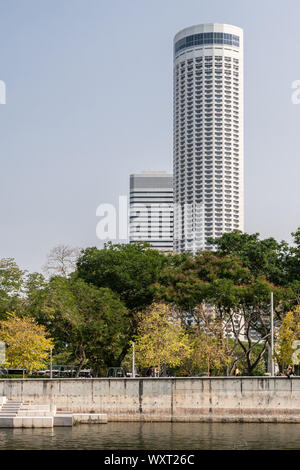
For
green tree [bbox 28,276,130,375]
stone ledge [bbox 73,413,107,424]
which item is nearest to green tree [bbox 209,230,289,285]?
green tree [bbox 28,276,130,375]

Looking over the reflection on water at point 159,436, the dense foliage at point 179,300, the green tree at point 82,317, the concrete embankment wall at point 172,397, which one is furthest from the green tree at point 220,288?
the reflection on water at point 159,436

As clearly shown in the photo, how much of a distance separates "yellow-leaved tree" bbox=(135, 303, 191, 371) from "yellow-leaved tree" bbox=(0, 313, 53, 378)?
8.52m

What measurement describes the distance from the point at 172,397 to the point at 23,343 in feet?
40.7

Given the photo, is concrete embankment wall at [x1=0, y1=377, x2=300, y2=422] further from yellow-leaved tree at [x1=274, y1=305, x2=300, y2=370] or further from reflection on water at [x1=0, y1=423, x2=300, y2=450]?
yellow-leaved tree at [x1=274, y1=305, x2=300, y2=370]

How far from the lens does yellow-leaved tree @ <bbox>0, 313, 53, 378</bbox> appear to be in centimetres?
5350

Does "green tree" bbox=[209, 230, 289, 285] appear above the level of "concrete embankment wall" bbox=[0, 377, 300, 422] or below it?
above

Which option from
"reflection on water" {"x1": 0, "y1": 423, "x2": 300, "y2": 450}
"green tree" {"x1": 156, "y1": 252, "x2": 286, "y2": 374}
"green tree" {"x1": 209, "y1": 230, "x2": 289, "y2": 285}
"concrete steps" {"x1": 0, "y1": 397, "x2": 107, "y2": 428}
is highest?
"green tree" {"x1": 209, "y1": 230, "x2": 289, "y2": 285}

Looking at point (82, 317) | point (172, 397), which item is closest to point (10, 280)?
point (82, 317)

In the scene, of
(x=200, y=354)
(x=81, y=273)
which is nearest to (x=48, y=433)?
(x=200, y=354)

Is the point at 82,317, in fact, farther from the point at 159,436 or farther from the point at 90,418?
the point at 159,436

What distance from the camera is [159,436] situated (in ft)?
130

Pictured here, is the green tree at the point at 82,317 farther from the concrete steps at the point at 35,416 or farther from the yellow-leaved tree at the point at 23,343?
the concrete steps at the point at 35,416

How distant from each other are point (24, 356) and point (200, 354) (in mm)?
14659
